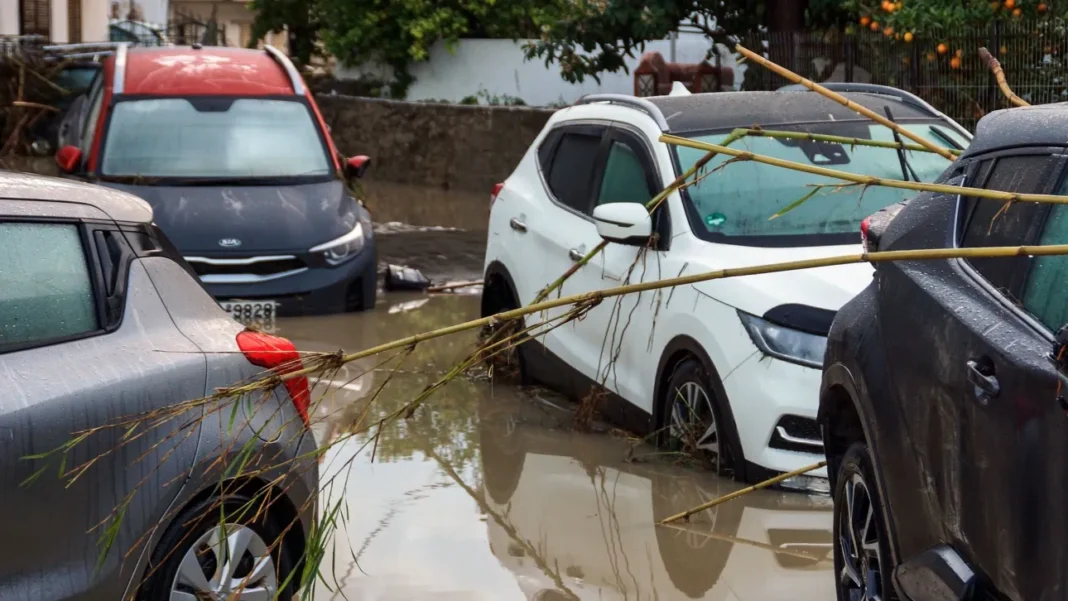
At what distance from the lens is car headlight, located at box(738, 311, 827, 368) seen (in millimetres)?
6551

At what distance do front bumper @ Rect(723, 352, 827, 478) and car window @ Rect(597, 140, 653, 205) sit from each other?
1483 mm

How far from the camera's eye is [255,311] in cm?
1122

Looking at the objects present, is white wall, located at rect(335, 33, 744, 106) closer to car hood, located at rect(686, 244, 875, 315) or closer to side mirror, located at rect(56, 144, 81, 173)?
side mirror, located at rect(56, 144, 81, 173)

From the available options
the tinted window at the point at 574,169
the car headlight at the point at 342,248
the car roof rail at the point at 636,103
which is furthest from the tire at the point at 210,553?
the car headlight at the point at 342,248

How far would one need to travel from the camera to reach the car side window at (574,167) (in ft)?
27.9

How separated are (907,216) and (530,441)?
11.8 feet

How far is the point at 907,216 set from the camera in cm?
487

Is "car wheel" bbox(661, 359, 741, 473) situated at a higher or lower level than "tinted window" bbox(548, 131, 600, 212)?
lower

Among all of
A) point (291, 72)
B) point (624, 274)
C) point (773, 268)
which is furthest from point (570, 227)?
point (291, 72)

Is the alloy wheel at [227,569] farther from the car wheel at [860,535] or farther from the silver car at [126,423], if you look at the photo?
the car wheel at [860,535]

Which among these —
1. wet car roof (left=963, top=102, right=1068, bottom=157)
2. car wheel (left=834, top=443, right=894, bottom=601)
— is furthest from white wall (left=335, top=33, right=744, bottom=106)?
wet car roof (left=963, top=102, right=1068, bottom=157)

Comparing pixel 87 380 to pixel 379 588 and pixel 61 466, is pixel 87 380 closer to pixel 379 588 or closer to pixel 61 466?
pixel 61 466

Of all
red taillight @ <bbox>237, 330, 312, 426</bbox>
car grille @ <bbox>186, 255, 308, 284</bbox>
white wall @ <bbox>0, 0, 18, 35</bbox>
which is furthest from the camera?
white wall @ <bbox>0, 0, 18, 35</bbox>

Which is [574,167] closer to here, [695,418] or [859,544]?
[695,418]
